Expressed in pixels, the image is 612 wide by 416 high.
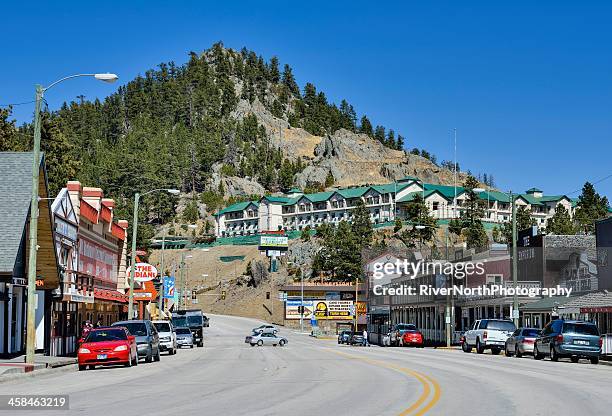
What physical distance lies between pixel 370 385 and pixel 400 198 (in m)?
168

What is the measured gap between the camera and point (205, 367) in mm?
33156

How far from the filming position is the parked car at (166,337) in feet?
156

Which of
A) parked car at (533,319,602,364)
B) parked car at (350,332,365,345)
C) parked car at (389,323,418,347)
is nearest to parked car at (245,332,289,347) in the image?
parked car at (389,323,418,347)

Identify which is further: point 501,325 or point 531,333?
point 501,325

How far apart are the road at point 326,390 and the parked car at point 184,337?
29.1 meters

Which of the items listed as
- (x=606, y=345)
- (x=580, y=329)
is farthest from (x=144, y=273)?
(x=606, y=345)

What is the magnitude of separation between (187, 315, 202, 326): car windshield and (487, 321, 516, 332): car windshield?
29.9 m

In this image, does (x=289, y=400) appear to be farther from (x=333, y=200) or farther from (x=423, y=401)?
(x=333, y=200)

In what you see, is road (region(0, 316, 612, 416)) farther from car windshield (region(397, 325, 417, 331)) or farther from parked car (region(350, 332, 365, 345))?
parked car (region(350, 332, 365, 345))

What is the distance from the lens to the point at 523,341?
44.6 metres

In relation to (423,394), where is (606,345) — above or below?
below

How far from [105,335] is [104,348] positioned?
1.55 feet

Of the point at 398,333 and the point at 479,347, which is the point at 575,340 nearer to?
the point at 479,347

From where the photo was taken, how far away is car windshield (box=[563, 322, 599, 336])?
39.3 m
